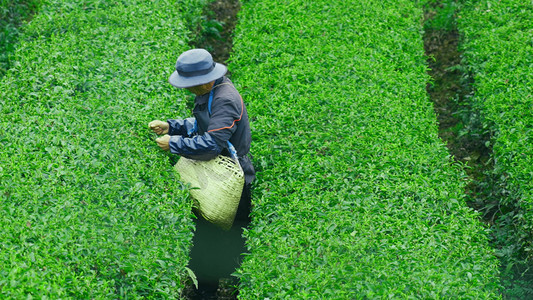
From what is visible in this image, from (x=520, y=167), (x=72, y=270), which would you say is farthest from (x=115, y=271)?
(x=520, y=167)

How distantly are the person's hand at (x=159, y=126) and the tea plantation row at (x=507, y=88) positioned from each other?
10.9 feet

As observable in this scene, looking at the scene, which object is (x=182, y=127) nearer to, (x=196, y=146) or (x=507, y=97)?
(x=196, y=146)

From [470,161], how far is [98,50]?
4.56 metres

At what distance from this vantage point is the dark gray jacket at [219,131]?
5059 millimetres

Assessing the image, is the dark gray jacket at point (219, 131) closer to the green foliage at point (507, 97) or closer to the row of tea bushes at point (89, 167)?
the row of tea bushes at point (89, 167)

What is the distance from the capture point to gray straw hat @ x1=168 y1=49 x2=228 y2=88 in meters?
5.10

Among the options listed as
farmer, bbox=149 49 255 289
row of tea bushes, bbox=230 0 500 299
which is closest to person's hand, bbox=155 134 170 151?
farmer, bbox=149 49 255 289

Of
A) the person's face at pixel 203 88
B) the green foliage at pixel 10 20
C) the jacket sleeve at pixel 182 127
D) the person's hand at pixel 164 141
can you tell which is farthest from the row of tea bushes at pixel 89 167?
the green foliage at pixel 10 20

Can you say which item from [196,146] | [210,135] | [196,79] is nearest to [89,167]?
[196,146]

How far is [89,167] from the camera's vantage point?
194 inches

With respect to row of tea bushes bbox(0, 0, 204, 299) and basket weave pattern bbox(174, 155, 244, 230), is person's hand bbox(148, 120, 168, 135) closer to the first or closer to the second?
row of tea bushes bbox(0, 0, 204, 299)

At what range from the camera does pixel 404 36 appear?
775 centimetres

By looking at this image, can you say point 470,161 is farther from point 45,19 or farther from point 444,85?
point 45,19

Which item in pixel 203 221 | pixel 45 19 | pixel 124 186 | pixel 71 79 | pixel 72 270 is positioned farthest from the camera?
pixel 45 19
